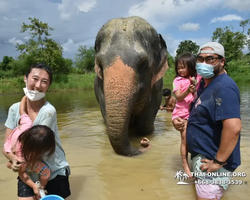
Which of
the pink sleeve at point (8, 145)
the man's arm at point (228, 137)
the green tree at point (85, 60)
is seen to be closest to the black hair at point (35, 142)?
the pink sleeve at point (8, 145)

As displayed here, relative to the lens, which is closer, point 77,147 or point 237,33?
point 77,147

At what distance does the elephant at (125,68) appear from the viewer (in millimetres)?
3012

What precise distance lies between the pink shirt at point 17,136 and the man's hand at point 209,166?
1.43 metres

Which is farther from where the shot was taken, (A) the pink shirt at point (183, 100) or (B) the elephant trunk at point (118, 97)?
(B) the elephant trunk at point (118, 97)

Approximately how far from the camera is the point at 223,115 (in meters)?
1.68

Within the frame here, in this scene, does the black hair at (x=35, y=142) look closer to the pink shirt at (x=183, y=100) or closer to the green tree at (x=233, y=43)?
the pink shirt at (x=183, y=100)

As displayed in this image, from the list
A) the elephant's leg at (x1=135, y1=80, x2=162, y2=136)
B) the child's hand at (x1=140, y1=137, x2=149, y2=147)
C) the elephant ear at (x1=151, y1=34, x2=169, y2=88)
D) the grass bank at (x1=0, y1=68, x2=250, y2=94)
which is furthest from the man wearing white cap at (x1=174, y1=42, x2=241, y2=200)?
the grass bank at (x1=0, y1=68, x2=250, y2=94)

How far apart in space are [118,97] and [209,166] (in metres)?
1.49

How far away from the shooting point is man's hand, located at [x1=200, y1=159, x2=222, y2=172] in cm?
179

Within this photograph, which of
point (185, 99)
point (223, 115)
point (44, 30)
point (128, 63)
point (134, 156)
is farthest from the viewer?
point (44, 30)

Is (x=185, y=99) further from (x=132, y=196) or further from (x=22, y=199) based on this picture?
(x=22, y=199)

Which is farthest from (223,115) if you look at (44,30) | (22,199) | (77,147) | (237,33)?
(237,33)

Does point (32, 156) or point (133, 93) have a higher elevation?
point (133, 93)

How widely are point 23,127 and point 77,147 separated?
2479 mm
